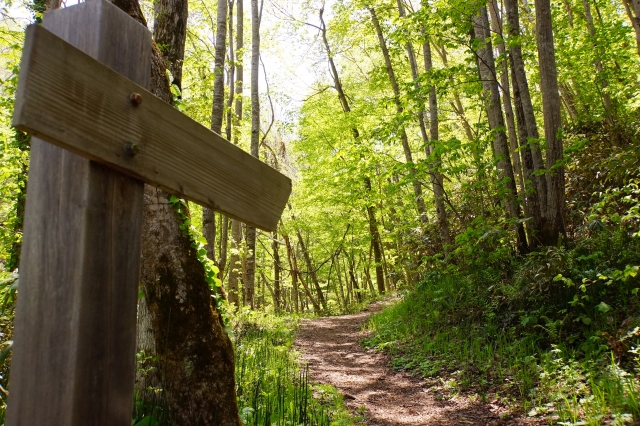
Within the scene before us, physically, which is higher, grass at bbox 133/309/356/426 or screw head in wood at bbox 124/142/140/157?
screw head in wood at bbox 124/142/140/157

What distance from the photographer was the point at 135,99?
1.18 metres

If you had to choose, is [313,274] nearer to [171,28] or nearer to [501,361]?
[501,361]


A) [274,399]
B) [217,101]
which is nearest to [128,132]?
[274,399]

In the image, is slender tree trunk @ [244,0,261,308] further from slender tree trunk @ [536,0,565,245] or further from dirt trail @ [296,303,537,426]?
slender tree trunk @ [536,0,565,245]

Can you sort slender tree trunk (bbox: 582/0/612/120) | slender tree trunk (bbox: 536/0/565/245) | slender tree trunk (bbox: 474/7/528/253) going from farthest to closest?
slender tree trunk (bbox: 582/0/612/120), slender tree trunk (bbox: 474/7/528/253), slender tree trunk (bbox: 536/0/565/245)

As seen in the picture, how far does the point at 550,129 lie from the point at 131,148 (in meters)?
7.21

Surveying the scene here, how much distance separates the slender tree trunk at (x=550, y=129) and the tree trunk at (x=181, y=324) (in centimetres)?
595

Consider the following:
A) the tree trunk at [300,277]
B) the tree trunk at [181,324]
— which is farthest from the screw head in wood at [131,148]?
the tree trunk at [300,277]

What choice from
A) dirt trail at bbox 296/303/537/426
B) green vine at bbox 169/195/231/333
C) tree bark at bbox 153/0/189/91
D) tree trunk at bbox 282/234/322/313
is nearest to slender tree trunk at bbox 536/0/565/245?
dirt trail at bbox 296/303/537/426

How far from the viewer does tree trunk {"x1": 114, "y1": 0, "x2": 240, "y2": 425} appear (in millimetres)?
2580

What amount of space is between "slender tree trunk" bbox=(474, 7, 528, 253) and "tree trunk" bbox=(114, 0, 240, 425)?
657 centimetres

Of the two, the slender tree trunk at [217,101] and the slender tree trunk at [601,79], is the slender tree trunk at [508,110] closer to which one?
the slender tree trunk at [601,79]

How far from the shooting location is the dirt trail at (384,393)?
4.32 m

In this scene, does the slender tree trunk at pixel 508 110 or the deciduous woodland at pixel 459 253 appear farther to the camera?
the slender tree trunk at pixel 508 110
